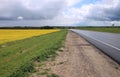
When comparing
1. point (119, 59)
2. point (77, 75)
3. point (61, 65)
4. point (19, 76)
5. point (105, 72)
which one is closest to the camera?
point (19, 76)

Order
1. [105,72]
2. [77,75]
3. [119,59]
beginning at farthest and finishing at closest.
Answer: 1. [119,59]
2. [105,72]
3. [77,75]

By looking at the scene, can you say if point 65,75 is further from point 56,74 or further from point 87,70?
point 87,70

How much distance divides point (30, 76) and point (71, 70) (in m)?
2.47

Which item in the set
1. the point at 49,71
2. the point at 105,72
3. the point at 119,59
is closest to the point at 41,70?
the point at 49,71

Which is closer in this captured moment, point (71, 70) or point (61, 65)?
point (71, 70)

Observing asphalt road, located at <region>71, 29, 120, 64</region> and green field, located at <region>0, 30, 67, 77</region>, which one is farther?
asphalt road, located at <region>71, 29, 120, 64</region>

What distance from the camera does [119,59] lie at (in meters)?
16.8

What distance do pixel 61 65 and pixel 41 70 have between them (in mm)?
2022

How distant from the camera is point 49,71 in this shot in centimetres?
1271

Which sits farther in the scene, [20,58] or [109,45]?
[109,45]

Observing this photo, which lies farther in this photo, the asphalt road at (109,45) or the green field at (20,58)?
the asphalt road at (109,45)

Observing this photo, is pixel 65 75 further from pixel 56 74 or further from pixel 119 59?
pixel 119 59

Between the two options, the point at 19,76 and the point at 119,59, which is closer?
the point at 19,76

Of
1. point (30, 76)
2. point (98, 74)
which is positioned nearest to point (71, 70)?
point (98, 74)
